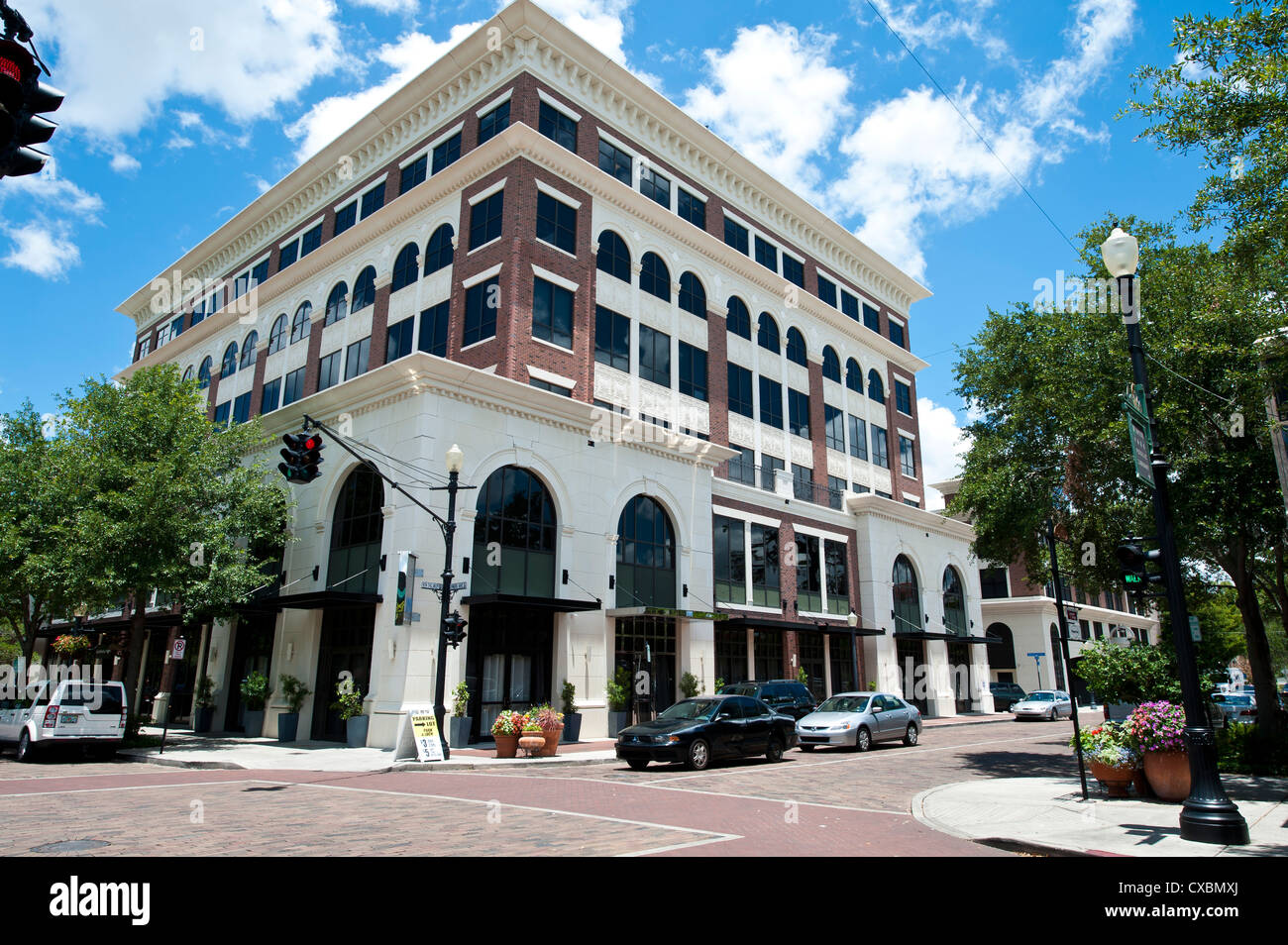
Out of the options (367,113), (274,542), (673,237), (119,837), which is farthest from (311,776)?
(367,113)

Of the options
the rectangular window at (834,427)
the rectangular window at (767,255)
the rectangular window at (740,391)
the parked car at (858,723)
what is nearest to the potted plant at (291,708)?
the parked car at (858,723)

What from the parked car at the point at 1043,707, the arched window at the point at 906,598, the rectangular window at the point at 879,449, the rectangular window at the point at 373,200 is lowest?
the parked car at the point at 1043,707

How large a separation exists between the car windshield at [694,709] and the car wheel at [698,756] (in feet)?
2.74

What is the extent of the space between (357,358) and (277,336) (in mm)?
7978

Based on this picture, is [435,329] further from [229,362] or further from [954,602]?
[954,602]

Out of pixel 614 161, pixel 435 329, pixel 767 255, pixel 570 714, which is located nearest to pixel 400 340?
pixel 435 329

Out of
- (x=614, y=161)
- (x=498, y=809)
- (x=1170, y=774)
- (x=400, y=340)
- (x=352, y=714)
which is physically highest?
(x=614, y=161)

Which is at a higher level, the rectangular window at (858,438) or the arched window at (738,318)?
the arched window at (738,318)

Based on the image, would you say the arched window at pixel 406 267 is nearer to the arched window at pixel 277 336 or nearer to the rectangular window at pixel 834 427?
the arched window at pixel 277 336

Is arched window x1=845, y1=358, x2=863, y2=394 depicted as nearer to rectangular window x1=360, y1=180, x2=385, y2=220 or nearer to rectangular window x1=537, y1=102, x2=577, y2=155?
rectangular window x1=537, y1=102, x2=577, y2=155

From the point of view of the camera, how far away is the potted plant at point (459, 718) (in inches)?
851

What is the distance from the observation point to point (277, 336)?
37781 mm

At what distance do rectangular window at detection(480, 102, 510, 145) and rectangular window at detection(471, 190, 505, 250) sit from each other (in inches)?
96.7

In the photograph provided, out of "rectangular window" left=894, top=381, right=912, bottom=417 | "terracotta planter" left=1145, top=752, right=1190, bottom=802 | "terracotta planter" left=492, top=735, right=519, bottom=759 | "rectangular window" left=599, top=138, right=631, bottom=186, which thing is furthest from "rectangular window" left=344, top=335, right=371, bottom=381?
"rectangular window" left=894, top=381, right=912, bottom=417
